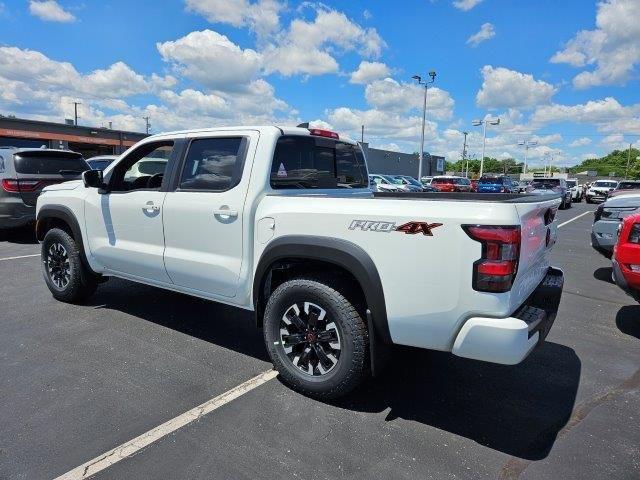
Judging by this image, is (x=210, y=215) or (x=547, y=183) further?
(x=547, y=183)

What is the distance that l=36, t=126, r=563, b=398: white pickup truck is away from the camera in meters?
2.54

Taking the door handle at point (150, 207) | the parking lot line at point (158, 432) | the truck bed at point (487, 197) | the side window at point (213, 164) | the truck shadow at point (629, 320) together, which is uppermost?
the side window at point (213, 164)

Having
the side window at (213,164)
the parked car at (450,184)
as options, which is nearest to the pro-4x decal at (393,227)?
the side window at (213,164)

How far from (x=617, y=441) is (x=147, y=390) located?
10.3 ft

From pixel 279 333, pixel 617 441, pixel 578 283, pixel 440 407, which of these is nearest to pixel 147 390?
pixel 279 333

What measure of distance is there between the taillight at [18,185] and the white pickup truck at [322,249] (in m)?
4.97

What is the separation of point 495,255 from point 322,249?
108 cm

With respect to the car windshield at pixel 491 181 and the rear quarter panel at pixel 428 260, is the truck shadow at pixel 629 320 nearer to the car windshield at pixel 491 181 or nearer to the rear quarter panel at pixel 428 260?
the rear quarter panel at pixel 428 260

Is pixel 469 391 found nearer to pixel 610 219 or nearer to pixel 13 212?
pixel 610 219

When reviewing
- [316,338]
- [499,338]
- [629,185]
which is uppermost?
[629,185]

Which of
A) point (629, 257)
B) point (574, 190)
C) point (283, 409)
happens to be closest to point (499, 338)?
point (283, 409)

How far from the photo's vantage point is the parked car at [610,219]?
22.4 ft

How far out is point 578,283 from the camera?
7.05 metres

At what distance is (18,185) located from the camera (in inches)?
340
